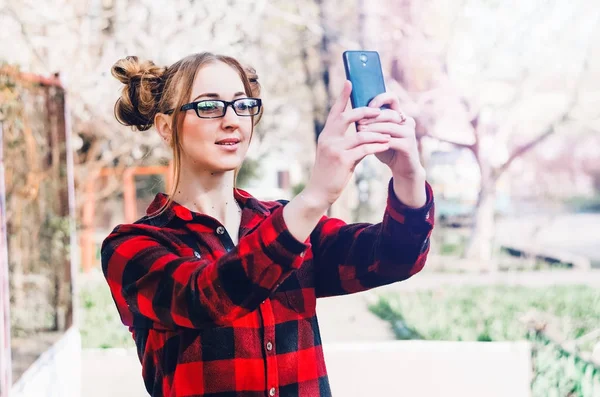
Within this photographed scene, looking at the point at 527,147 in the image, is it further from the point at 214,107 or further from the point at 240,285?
the point at 240,285

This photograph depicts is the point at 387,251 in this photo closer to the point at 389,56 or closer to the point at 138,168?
the point at 389,56

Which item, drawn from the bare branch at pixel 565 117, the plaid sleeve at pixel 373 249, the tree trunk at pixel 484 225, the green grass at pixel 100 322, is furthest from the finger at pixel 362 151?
the tree trunk at pixel 484 225

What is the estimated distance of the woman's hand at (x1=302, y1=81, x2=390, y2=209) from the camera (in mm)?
920

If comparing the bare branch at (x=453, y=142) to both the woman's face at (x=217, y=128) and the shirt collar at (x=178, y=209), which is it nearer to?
the shirt collar at (x=178, y=209)

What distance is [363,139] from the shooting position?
3.10ft

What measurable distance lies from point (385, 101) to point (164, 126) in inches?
19.0

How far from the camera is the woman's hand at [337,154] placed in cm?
92

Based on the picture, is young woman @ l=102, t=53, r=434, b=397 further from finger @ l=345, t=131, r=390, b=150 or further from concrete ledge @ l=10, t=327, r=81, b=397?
concrete ledge @ l=10, t=327, r=81, b=397

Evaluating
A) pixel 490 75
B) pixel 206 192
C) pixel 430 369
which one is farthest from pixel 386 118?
pixel 490 75

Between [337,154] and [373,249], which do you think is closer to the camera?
[337,154]

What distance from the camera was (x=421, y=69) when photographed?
7613 millimetres

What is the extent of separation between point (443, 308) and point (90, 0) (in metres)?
4.03

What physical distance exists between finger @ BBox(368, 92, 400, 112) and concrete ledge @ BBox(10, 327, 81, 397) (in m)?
2.53

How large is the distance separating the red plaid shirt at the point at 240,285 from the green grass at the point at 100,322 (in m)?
3.70
